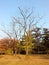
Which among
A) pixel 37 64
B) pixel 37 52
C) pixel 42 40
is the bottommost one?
pixel 37 64

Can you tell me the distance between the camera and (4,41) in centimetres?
6938

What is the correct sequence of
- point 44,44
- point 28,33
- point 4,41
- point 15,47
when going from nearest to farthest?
point 28,33
point 15,47
point 44,44
point 4,41

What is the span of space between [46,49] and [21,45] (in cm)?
786

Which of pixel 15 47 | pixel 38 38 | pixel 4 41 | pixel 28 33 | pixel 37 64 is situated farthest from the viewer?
pixel 4 41

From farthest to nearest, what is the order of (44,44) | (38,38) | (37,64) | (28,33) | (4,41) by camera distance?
(4,41) → (38,38) → (44,44) → (28,33) → (37,64)

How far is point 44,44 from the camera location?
2162 inches

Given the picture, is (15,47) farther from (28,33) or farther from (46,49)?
(28,33)

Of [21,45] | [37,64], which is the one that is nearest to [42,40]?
[21,45]

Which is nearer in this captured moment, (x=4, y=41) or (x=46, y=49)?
(x=46, y=49)

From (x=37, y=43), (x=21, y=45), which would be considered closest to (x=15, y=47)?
(x=21, y=45)

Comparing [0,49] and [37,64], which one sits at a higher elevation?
[0,49]

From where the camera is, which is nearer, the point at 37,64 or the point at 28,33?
the point at 37,64

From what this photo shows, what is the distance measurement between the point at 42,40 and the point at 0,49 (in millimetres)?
15344

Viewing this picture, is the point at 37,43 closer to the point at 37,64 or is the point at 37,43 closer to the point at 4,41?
the point at 4,41
